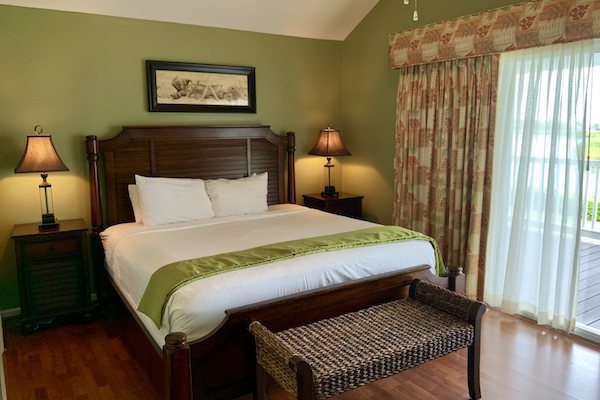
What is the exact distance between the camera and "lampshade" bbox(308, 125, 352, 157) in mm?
4684

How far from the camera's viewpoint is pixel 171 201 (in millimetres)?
3670

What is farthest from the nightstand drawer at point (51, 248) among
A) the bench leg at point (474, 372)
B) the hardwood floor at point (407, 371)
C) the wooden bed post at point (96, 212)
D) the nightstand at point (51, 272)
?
the bench leg at point (474, 372)

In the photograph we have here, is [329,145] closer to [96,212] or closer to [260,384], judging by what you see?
[96,212]

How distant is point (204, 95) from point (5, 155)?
5.35 ft

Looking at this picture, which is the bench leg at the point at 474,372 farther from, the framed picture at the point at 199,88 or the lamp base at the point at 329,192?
the framed picture at the point at 199,88

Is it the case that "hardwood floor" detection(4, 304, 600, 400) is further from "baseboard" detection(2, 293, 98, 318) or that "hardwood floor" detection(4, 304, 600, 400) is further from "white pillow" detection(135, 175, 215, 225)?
"white pillow" detection(135, 175, 215, 225)

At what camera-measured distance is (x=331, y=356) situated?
2.11 m

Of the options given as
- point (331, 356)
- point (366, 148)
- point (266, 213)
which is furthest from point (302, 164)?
point (331, 356)

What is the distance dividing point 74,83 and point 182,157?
1.01 m

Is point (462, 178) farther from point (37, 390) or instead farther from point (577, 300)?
point (37, 390)

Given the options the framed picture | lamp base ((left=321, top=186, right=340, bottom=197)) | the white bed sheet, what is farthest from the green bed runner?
the framed picture

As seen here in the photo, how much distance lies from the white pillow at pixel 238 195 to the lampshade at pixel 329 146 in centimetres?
75

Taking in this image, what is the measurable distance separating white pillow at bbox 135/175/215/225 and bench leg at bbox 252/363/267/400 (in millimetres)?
1661

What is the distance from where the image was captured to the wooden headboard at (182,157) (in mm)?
3814
